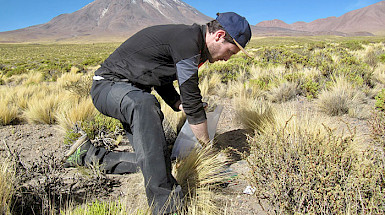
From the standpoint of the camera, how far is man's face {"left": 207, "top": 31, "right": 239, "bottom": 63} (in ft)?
6.16

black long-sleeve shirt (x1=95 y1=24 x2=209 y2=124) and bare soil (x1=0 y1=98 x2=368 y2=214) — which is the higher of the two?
black long-sleeve shirt (x1=95 y1=24 x2=209 y2=124)

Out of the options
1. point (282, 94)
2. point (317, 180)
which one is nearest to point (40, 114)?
point (317, 180)

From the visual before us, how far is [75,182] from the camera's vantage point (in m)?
1.93

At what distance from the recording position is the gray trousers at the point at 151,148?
5.01 feet

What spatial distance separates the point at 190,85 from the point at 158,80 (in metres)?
0.34

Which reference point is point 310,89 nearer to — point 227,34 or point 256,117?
point 256,117

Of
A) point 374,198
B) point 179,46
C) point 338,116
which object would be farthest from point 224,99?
point 374,198

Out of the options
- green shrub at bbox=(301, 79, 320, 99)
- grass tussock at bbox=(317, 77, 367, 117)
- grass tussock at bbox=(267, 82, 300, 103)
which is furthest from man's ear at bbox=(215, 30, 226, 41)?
green shrub at bbox=(301, 79, 320, 99)

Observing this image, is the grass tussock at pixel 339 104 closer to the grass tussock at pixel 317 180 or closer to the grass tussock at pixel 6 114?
the grass tussock at pixel 317 180

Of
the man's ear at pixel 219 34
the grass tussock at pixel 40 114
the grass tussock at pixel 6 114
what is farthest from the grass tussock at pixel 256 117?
the grass tussock at pixel 6 114

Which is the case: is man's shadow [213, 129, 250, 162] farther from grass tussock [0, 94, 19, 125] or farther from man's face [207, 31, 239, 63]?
grass tussock [0, 94, 19, 125]

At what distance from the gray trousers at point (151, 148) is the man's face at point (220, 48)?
2.03 ft

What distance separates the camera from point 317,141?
205 cm

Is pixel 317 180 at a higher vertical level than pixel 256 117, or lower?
lower
